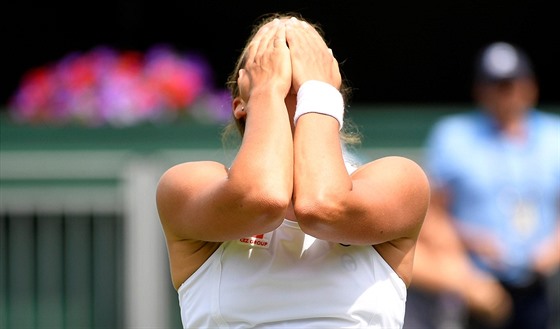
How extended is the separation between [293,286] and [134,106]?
15.7 ft

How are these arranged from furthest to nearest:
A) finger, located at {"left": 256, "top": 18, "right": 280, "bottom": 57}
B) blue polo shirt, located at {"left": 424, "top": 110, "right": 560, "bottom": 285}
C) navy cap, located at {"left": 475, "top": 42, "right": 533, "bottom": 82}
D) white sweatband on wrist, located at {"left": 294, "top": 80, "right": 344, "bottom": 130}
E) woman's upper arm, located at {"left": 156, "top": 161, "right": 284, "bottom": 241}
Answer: navy cap, located at {"left": 475, "top": 42, "right": 533, "bottom": 82}, blue polo shirt, located at {"left": 424, "top": 110, "right": 560, "bottom": 285}, finger, located at {"left": 256, "top": 18, "right": 280, "bottom": 57}, white sweatband on wrist, located at {"left": 294, "top": 80, "right": 344, "bottom": 130}, woman's upper arm, located at {"left": 156, "top": 161, "right": 284, "bottom": 241}

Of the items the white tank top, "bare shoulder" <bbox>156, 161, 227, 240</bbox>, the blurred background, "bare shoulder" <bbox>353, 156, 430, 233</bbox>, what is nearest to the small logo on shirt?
the white tank top

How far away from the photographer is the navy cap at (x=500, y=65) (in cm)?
679

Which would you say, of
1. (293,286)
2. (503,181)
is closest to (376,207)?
(293,286)

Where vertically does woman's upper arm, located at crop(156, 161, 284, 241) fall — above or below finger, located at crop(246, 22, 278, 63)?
below

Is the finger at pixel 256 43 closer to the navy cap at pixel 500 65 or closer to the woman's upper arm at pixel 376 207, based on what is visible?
the woman's upper arm at pixel 376 207

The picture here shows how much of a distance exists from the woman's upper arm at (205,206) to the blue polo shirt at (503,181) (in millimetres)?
3590

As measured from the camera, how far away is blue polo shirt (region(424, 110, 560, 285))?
6477 millimetres

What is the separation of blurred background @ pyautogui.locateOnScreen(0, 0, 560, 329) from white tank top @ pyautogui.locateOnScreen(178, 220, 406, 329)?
3.30 m

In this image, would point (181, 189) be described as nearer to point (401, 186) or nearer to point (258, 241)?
point (258, 241)

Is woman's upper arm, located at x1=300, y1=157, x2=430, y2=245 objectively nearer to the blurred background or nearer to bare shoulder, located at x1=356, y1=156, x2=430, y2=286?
bare shoulder, located at x1=356, y1=156, x2=430, y2=286

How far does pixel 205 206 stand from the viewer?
293 cm

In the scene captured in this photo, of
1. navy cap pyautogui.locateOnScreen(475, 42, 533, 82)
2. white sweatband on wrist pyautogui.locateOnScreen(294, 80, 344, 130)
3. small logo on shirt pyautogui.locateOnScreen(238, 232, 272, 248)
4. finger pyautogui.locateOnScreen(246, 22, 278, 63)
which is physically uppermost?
finger pyautogui.locateOnScreen(246, 22, 278, 63)

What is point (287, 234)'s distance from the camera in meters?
3.03
